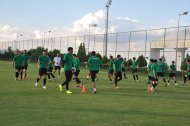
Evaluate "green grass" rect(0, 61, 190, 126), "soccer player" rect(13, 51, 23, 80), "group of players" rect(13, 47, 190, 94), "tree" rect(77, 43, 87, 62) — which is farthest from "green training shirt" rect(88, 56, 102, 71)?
"tree" rect(77, 43, 87, 62)

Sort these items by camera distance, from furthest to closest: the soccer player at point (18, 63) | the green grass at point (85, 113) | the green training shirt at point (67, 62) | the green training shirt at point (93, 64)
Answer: the soccer player at point (18, 63), the green training shirt at point (93, 64), the green training shirt at point (67, 62), the green grass at point (85, 113)

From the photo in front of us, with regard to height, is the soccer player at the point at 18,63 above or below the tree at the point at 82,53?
below

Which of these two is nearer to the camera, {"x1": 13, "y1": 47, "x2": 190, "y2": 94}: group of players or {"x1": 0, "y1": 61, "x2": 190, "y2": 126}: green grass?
{"x1": 0, "y1": 61, "x2": 190, "y2": 126}: green grass

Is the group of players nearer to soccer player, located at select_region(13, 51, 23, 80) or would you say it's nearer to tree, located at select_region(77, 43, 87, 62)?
soccer player, located at select_region(13, 51, 23, 80)

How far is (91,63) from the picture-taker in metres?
19.4

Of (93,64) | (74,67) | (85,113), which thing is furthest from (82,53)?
(85,113)

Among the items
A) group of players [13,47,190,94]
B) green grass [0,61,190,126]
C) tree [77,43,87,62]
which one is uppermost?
tree [77,43,87,62]

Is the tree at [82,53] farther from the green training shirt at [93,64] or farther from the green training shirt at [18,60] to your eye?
the green training shirt at [93,64]

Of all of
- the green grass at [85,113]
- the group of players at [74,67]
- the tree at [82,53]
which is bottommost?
the green grass at [85,113]

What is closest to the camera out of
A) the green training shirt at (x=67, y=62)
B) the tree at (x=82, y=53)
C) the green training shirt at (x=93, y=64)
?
the green training shirt at (x=67, y=62)

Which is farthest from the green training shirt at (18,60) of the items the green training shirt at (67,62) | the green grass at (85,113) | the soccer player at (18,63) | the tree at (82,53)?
the tree at (82,53)

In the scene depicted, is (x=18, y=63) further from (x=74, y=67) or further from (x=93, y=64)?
(x=93, y=64)

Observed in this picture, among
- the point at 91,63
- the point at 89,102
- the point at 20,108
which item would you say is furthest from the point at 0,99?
the point at 91,63

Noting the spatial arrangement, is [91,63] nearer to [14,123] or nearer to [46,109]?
[46,109]
